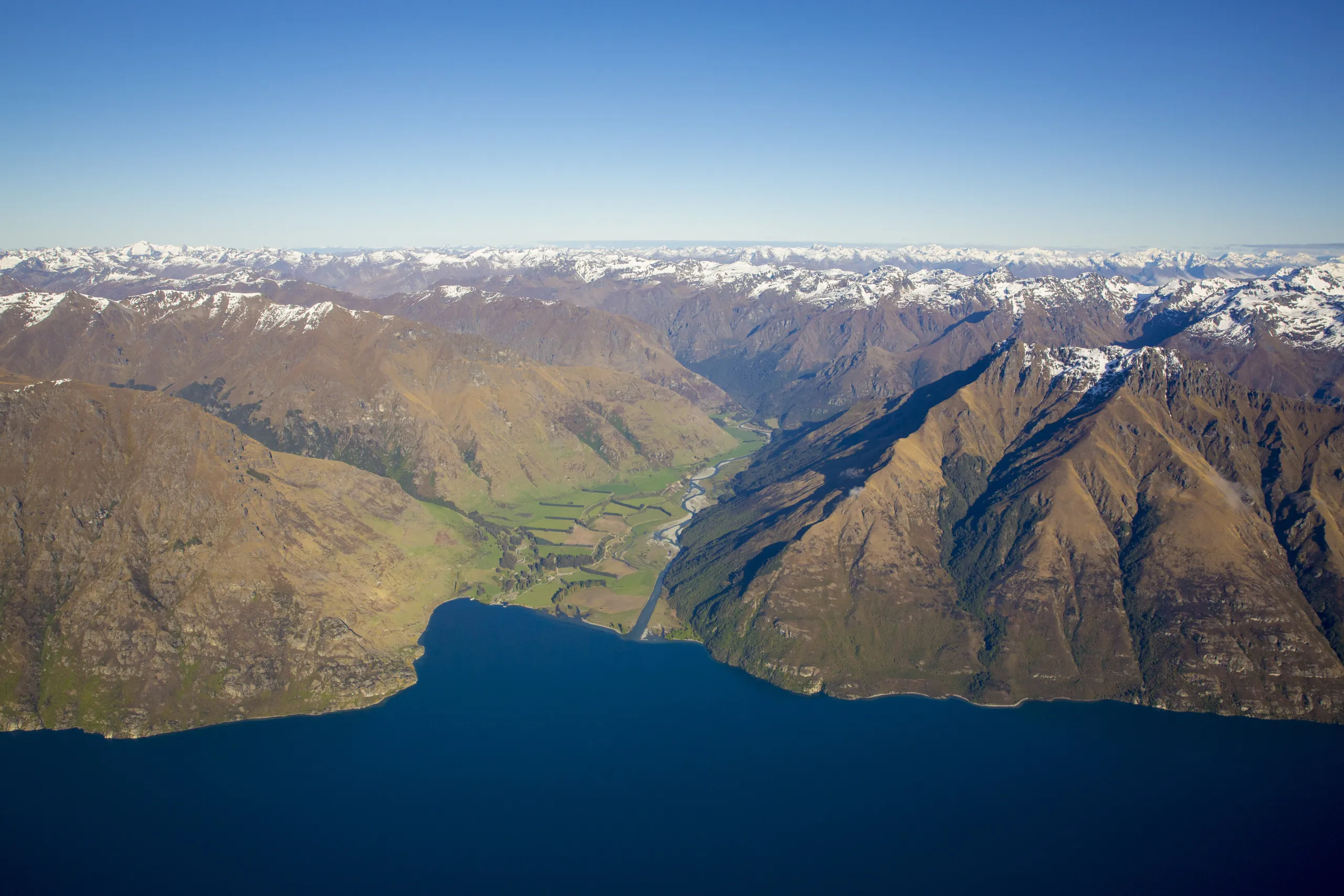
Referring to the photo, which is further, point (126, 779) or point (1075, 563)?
point (1075, 563)

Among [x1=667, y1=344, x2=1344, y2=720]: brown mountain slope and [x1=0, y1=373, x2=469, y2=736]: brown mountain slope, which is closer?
[x1=0, y1=373, x2=469, y2=736]: brown mountain slope

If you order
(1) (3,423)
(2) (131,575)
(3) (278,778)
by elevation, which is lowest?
(3) (278,778)

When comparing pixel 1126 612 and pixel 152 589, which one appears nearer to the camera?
pixel 152 589

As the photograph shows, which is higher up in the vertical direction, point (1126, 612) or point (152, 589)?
point (152, 589)

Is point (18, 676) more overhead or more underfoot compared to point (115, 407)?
more underfoot

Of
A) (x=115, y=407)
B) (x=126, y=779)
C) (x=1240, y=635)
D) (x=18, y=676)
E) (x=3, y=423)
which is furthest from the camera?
(x=115, y=407)

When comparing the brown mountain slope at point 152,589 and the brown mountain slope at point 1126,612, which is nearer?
the brown mountain slope at point 152,589

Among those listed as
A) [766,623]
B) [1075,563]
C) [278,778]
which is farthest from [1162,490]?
[278,778]

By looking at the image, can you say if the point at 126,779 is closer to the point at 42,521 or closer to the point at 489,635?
the point at 42,521
